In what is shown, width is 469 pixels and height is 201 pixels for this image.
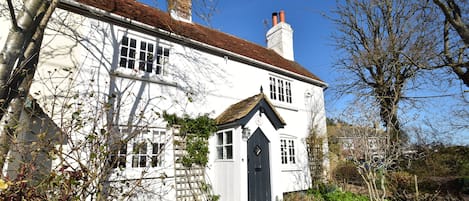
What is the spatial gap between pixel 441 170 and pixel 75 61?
62.9ft

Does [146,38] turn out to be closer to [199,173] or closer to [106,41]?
[106,41]

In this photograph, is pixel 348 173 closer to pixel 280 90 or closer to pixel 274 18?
pixel 280 90

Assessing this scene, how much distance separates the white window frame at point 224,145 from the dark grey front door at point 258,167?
2.33 feet

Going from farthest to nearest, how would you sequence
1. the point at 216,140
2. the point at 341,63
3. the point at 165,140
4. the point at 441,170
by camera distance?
the point at 341,63
the point at 441,170
the point at 216,140
the point at 165,140

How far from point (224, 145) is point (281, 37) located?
10.8 m

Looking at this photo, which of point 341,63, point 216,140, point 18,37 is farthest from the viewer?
point 341,63

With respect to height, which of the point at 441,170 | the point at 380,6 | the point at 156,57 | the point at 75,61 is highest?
the point at 380,6

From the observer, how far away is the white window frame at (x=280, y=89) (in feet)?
42.3

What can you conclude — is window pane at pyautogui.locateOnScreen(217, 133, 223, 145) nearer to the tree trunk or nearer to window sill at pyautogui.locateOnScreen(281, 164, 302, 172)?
window sill at pyautogui.locateOnScreen(281, 164, 302, 172)

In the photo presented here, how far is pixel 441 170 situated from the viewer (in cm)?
1380

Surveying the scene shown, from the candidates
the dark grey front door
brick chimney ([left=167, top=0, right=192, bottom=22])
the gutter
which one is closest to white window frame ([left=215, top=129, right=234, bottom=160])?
the dark grey front door

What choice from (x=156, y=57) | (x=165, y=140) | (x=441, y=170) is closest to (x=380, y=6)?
(x=441, y=170)

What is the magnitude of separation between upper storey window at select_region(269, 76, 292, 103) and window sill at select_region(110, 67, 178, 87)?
18.9ft

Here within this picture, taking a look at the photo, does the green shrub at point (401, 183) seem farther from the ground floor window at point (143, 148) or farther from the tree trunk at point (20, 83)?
the tree trunk at point (20, 83)
